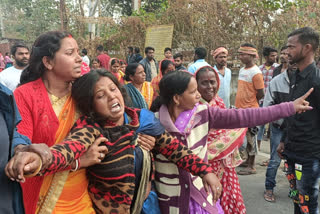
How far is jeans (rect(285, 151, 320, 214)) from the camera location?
251cm

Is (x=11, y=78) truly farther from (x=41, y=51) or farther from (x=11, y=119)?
(x=11, y=119)

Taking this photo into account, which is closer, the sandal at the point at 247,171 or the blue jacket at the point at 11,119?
the blue jacket at the point at 11,119

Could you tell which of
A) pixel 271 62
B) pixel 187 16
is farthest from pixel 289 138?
pixel 187 16

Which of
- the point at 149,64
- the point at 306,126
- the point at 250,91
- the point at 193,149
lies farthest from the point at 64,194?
the point at 149,64

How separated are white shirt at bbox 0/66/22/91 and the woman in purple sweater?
301cm

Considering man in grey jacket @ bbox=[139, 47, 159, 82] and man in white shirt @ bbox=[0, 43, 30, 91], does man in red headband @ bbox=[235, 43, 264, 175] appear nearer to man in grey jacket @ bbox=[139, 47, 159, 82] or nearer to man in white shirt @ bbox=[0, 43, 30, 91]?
man in grey jacket @ bbox=[139, 47, 159, 82]

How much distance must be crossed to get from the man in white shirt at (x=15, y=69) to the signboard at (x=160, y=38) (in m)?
5.43

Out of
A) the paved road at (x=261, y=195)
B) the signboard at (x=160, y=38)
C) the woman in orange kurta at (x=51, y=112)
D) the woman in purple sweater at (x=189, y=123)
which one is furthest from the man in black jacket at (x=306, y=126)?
the signboard at (x=160, y=38)

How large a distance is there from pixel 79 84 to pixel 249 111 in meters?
1.16

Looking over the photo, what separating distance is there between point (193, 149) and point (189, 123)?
0.19 m

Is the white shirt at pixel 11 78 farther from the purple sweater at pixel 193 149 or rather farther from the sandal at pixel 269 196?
the sandal at pixel 269 196

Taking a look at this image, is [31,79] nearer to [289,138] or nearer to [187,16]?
[289,138]

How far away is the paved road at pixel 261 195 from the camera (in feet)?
11.7

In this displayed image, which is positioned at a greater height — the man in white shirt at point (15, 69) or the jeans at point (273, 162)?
the man in white shirt at point (15, 69)
